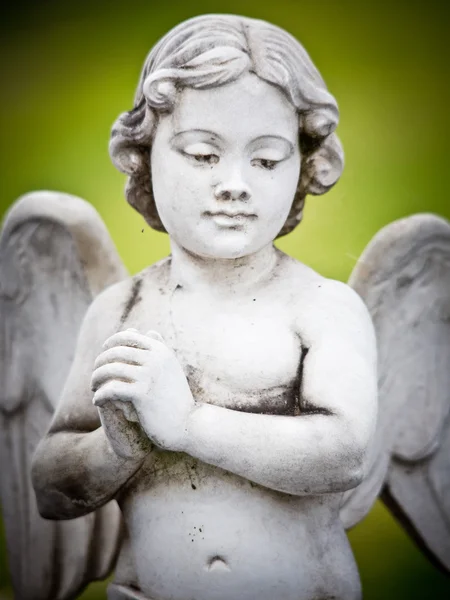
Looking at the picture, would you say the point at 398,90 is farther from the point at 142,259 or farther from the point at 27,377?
the point at 27,377

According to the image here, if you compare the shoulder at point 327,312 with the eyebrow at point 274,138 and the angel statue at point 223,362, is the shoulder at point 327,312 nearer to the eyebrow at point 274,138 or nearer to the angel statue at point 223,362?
the angel statue at point 223,362

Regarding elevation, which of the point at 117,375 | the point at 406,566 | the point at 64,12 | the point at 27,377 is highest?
the point at 64,12

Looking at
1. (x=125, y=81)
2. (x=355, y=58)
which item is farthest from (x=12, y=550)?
(x=355, y=58)

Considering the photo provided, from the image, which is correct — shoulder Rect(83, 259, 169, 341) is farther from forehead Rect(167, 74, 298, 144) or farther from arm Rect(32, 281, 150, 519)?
forehead Rect(167, 74, 298, 144)

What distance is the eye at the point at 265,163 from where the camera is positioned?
1.80 meters

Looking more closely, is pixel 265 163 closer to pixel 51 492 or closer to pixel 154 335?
pixel 154 335

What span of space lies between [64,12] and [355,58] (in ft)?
2.38

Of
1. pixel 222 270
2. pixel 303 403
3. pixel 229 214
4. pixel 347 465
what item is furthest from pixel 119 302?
pixel 347 465

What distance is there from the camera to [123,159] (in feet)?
6.40

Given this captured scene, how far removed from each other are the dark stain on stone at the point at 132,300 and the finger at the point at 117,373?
258 millimetres

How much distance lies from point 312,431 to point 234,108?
1.78ft

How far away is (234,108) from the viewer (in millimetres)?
1751

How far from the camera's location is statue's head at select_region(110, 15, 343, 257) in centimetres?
176

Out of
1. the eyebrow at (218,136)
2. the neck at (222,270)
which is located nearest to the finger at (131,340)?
the neck at (222,270)
